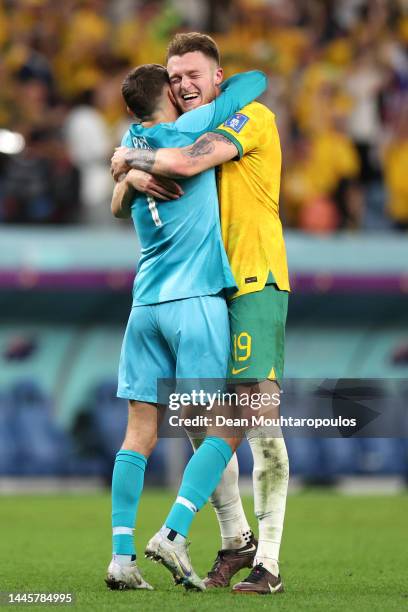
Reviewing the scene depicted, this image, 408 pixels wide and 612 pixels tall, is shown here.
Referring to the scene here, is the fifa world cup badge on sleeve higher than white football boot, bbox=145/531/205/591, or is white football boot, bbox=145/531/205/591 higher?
the fifa world cup badge on sleeve

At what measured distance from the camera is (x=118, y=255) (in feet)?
38.9

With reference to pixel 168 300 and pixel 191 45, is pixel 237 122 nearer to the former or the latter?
pixel 191 45

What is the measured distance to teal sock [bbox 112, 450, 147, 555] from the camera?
5.47 m

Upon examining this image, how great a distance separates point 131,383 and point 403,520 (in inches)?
171

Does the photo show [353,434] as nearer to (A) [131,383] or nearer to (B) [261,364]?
(B) [261,364]

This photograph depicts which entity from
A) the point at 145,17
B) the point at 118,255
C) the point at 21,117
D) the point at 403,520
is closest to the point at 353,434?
the point at 403,520

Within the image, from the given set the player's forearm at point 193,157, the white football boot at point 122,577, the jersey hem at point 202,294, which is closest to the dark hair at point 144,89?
the player's forearm at point 193,157

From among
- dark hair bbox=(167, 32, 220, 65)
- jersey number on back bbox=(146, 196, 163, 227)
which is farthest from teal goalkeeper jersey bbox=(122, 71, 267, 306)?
dark hair bbox=(167, 32, 220, 65)

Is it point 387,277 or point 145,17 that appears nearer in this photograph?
point 387,277

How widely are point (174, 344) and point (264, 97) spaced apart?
8.16m

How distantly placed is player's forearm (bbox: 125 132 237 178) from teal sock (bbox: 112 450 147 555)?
45.7 inches

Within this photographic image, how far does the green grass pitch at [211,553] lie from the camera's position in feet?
17.0

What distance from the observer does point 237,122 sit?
554 cm

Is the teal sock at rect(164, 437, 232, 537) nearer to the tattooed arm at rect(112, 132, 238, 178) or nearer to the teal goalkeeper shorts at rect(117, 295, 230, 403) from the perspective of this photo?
the teal goalkeeper shorts at rect(117, 295, 230, 403)
